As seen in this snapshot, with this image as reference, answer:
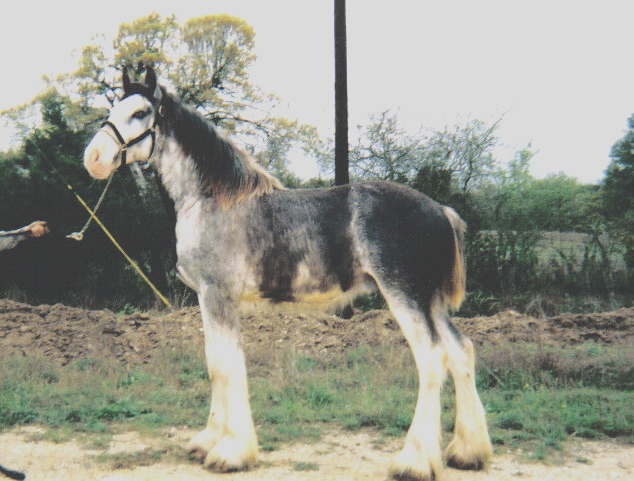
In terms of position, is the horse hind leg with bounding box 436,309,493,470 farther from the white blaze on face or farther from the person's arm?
the person's arm

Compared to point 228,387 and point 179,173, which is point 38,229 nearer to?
point 179,173

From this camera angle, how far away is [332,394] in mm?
7500

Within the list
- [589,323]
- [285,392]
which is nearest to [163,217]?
[285,392]

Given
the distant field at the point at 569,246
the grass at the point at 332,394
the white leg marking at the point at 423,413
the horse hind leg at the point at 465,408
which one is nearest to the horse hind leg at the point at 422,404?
the white leg marking at the point at 423,413

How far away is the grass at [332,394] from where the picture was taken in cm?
650

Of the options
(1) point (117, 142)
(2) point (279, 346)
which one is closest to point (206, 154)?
(1) point (117, 142)

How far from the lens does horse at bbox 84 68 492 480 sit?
520 centimetres

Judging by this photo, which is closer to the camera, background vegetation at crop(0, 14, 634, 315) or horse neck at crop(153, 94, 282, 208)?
horse neck at crop(153, 94, 282, 208)

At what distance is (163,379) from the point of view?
327 inches

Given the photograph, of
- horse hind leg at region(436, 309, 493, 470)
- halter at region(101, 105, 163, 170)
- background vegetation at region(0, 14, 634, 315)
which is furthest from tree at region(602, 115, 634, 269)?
halter at region(101, 105, 163, 170)

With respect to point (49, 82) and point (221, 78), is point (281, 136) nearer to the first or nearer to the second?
point (221, 78)

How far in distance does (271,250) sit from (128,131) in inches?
56.0

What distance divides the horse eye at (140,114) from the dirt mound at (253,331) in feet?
15.5

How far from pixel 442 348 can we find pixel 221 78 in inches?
840
